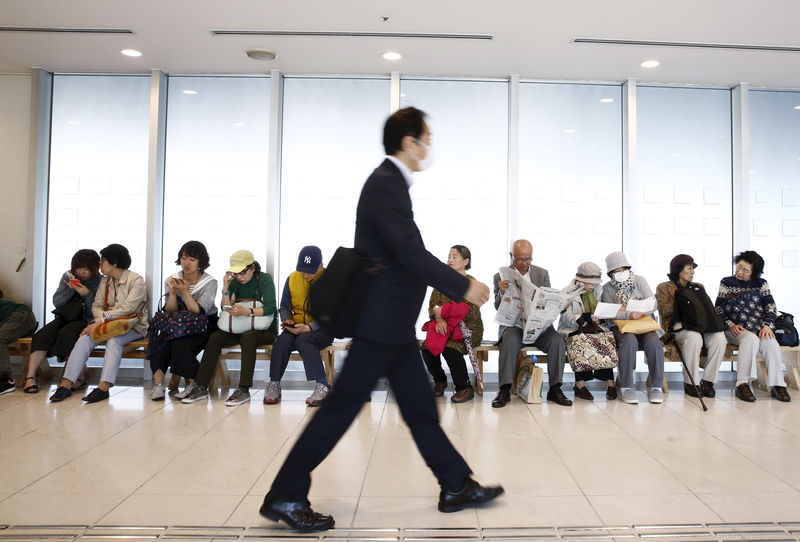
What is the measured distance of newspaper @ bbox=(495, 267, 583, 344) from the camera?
4984mm

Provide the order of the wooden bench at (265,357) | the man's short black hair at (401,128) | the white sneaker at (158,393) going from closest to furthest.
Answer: the man's short black hair at (401,128), the white sneaker at (158,393), the wooden bench at (265,357)

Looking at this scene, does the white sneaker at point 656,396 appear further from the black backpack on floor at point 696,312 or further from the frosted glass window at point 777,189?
the frosted glass window at point 777,189

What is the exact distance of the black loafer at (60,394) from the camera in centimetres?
496

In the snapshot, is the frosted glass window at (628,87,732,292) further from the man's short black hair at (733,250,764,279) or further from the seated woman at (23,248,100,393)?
the seated woman at (23,248,100,393)

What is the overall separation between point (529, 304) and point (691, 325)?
1.40 m

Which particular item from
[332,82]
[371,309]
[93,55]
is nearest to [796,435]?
[371,309]

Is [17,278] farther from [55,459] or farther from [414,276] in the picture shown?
[414,276]

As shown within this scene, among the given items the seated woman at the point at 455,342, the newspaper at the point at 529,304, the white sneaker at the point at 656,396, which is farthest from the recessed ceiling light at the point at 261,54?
the white sneaker at the point at 656,396

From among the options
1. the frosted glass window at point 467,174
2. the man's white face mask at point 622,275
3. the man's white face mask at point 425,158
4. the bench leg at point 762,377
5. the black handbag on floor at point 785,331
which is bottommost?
the bench leg at point 762,377

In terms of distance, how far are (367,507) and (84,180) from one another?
4.96 meters

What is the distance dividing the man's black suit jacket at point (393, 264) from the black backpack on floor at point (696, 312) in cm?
358

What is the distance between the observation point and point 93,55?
582 cm

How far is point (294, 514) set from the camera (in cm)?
244

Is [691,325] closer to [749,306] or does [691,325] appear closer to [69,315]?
[749,306]
